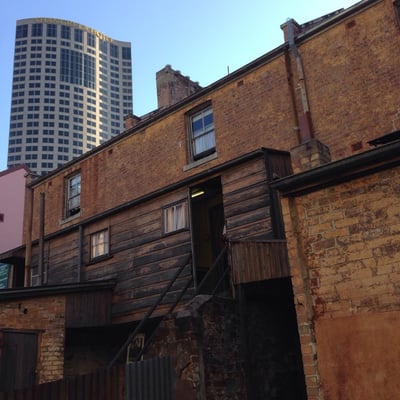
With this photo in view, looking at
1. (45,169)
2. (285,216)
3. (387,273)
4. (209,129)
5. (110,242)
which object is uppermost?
(45,169)

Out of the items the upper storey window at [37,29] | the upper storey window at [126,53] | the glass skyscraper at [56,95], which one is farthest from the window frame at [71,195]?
the upper storey window at [126,53]

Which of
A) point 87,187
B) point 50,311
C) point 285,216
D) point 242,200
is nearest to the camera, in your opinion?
point 285,216

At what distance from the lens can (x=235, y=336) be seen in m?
8.94

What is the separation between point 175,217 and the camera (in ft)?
39.9

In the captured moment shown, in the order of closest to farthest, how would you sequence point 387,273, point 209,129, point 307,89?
point 387,273
point 307,89
point 209,129

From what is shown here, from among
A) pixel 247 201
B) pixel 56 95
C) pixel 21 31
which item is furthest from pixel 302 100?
pixel 21 31

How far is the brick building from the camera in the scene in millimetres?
6465

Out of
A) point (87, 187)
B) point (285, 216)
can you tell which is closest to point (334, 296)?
point (285, 216)

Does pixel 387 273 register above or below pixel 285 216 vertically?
below

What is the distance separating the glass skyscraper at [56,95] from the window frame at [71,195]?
334 ft

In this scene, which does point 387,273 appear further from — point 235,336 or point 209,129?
point 209,129

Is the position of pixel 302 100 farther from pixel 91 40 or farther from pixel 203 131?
pixel 91 40

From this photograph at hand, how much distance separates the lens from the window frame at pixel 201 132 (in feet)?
51.3

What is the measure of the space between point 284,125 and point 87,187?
8919 mm
